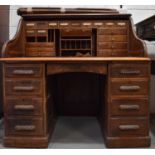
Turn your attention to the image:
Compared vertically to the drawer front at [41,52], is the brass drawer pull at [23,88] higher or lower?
lower

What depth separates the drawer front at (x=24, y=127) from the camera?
2.18 meters

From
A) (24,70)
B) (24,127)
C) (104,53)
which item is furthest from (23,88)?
(104,53)

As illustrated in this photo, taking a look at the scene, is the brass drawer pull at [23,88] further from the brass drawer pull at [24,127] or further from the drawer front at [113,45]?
the drawer front at [113,45]

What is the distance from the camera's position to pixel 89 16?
276 centimetres

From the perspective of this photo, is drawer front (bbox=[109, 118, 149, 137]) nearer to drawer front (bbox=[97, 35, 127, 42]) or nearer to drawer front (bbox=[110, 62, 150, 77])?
drawer front (bbox=[110, 62, 150, 77])

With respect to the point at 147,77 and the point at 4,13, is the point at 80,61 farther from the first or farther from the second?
the point at 4,13

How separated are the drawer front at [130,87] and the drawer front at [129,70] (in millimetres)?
49

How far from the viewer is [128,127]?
2.19 meters

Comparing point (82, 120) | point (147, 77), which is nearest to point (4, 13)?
point (82, 120)

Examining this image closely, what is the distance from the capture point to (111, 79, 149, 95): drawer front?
2.15 meters

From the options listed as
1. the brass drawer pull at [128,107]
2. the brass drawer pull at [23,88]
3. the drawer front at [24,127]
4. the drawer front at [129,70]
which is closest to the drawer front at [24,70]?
the brass drawer pull at [23,88]

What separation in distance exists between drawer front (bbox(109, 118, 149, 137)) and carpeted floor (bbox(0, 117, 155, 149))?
171 mm

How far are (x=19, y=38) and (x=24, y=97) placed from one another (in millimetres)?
750

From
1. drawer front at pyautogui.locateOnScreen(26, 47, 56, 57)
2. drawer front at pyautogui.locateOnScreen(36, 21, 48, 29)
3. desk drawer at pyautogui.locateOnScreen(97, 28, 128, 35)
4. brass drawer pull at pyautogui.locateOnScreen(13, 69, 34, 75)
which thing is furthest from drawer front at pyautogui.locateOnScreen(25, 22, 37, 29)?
brass drawer pull at pyautogui.locateOnScreen(13, 69, 34, 75)
